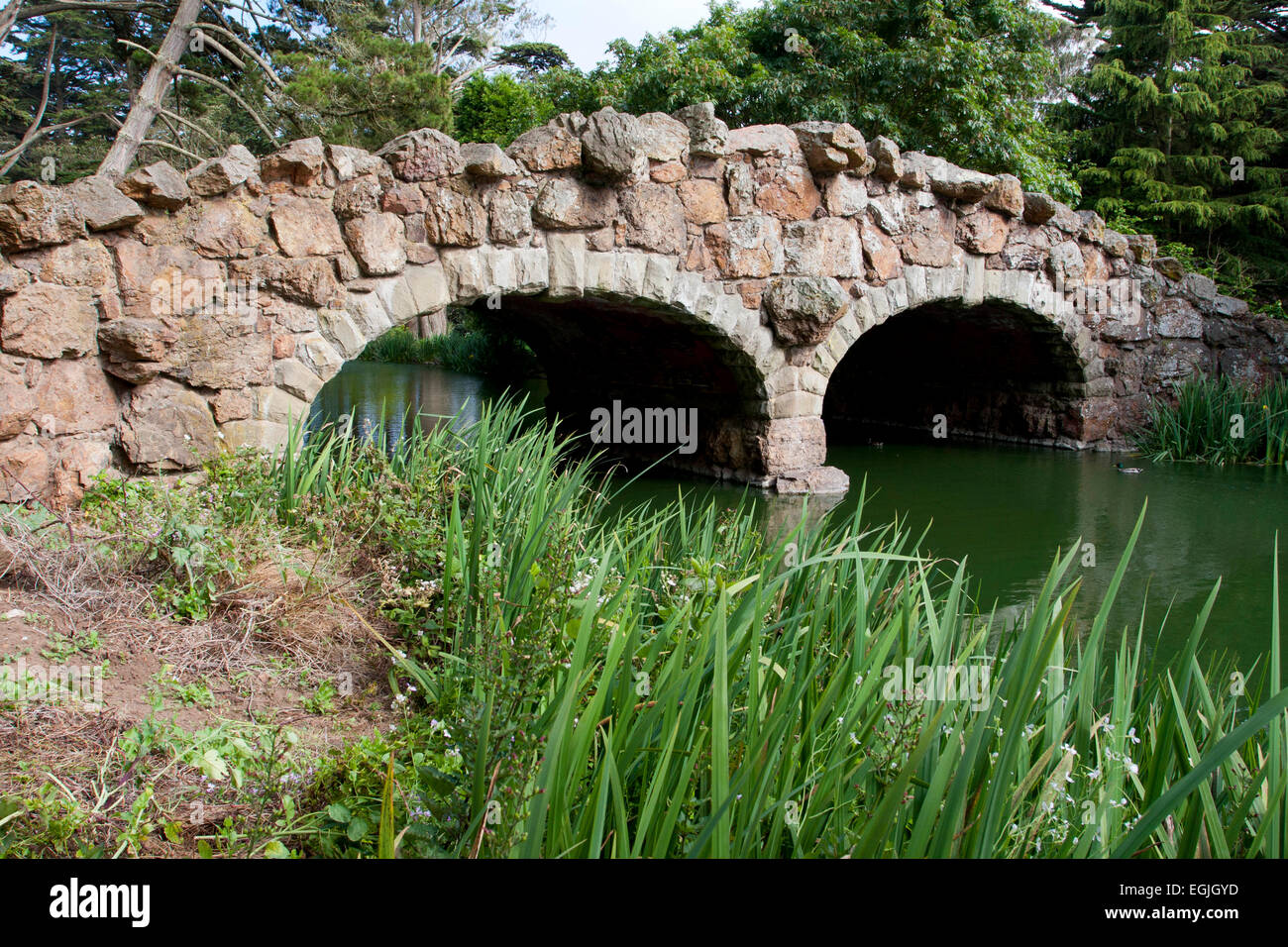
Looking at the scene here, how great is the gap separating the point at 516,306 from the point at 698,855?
24.0 feet

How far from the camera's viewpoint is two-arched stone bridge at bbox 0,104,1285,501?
4641 mm

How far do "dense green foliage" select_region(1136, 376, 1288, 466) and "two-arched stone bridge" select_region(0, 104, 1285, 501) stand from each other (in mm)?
501

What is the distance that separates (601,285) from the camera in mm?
6137

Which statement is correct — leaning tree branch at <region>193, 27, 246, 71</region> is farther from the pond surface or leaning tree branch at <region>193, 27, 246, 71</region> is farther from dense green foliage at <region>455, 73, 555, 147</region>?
dense green foliage at <region>455, 73, 555, 147</region>

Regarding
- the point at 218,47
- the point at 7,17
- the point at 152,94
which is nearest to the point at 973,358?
the point at 218,47

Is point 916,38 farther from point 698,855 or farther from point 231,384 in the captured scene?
point 698,855

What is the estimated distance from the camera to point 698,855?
1442mm

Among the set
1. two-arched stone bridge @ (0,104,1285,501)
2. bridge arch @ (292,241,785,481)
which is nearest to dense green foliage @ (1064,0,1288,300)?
two-arched stone bridge @ (0,104,1285,501)

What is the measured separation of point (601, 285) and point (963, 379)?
6.06 metres

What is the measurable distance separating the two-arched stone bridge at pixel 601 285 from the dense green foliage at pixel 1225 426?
1.64 ft

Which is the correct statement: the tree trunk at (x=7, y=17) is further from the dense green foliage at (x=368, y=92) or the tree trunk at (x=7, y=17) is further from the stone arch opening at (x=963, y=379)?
the stone arch opening at (x=963, y=379)


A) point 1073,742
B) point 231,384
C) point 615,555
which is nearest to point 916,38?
point 231,384

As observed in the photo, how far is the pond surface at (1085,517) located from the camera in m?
4.75

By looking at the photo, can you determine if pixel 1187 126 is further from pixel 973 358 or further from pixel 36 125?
pixel 36 125
